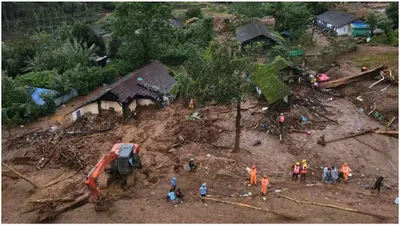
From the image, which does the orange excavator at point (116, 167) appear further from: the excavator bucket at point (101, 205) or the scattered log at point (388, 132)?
the scattered log at point (388, 132)

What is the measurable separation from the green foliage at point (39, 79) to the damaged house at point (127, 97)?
569cm

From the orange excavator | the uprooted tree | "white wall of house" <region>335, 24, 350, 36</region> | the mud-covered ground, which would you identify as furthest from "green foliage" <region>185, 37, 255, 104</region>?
"white wall of house" <region>335, 24, 350, 36</region>

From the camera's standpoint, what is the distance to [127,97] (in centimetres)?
2292

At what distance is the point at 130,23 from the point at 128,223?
836 inches

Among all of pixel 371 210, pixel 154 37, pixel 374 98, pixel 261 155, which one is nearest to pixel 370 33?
pixel 374 98

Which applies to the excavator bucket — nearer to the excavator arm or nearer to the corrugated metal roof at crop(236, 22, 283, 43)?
the excavator arm

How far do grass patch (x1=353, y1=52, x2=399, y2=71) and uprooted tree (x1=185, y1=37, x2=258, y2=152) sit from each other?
765 inches

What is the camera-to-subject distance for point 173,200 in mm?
14461

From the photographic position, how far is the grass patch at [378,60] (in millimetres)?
30683

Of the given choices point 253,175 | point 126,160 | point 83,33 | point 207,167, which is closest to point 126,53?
point 83,33

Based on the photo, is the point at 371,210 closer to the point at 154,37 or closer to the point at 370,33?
the point at 154,37

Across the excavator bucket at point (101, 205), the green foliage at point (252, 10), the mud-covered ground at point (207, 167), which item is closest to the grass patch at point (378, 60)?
the mud-covered ground at point (207, 167)

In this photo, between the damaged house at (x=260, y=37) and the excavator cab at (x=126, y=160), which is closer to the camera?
the excavator cab at (x=126, y=160)

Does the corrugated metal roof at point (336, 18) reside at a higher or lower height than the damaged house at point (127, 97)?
lower
